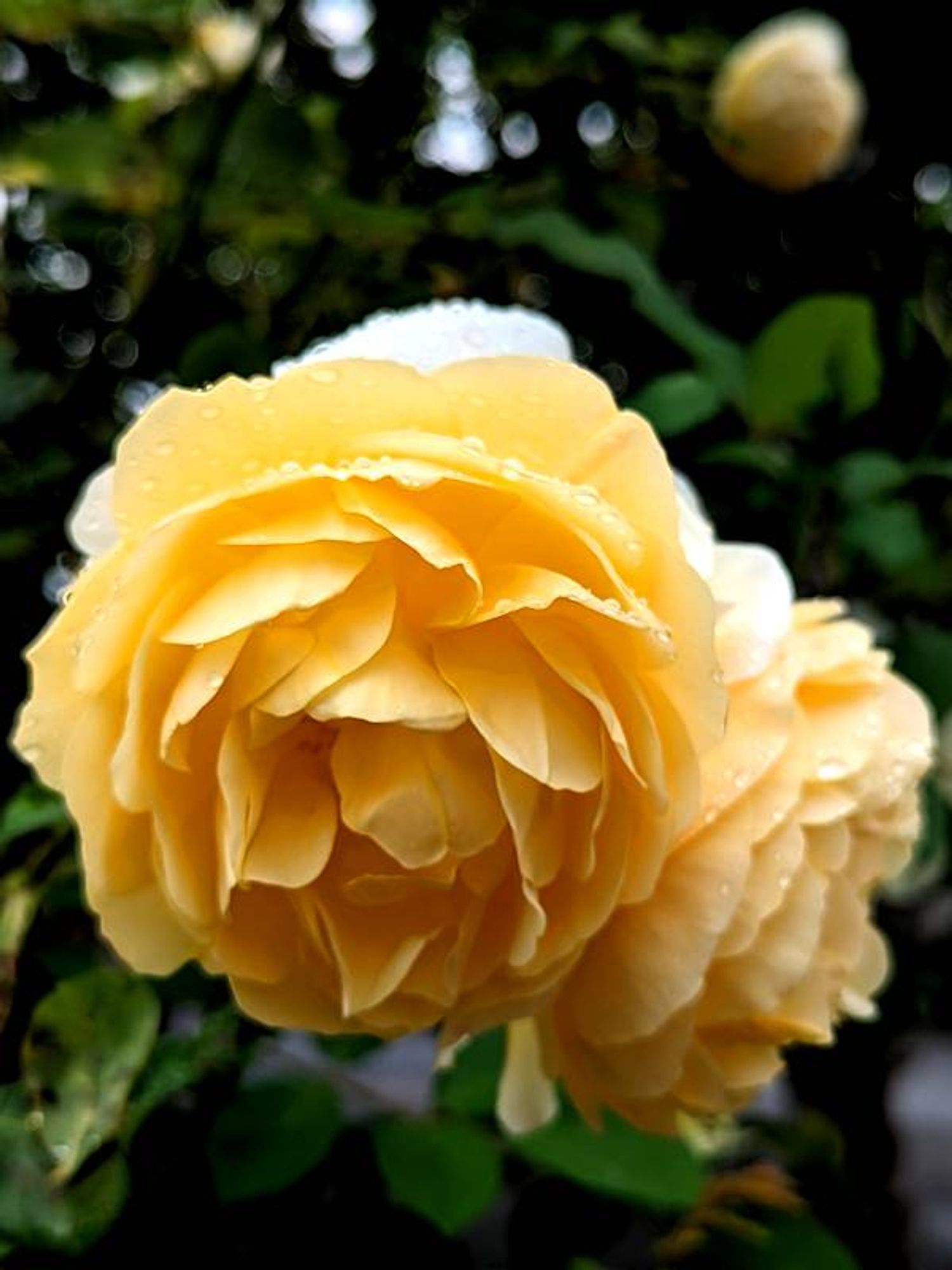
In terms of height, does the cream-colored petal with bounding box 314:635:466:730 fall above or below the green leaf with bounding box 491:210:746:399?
above

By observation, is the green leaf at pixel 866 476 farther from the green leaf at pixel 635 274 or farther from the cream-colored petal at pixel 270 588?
the cream-colored petal at pixel 270 588

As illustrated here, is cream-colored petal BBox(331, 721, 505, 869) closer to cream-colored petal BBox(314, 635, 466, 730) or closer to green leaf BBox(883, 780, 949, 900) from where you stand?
cream-colored petal BBox(314, 635, 466, 730)

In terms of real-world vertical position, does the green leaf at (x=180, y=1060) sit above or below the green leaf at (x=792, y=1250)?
above

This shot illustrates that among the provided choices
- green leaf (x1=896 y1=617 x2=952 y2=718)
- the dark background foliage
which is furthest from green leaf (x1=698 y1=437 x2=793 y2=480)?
green leaf (x1=896 y1=617 x2=952 y2=718)

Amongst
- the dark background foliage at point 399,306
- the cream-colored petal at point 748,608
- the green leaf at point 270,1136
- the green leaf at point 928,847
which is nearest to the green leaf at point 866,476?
the dark background foliage at point 399,306

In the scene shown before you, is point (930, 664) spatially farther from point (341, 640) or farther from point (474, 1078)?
point (341, 640)

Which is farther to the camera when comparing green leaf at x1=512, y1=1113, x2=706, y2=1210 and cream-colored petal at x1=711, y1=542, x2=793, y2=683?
green leaf at x1=512, y1=1113, x2=706, y2=1210

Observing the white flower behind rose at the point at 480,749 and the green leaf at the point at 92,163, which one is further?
the green leaf at the point at 92,163
